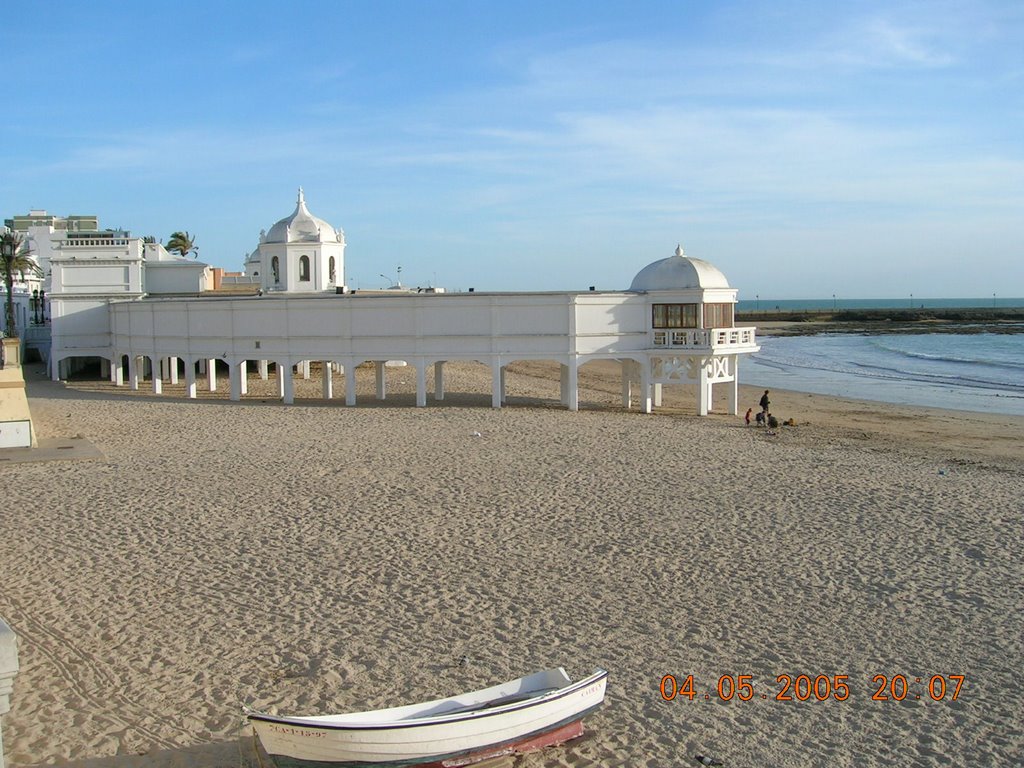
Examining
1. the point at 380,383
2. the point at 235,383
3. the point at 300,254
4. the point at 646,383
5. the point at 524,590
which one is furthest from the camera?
the point at 300,254

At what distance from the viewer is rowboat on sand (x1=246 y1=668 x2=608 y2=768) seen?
7539mm

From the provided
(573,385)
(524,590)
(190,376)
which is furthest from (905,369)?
(524,590)

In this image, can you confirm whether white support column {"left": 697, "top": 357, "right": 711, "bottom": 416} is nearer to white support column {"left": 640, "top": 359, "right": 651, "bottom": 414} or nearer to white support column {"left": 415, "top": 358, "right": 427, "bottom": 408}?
white support column {"left": 640, "top": 359, "right": 651, "bottom": 414}

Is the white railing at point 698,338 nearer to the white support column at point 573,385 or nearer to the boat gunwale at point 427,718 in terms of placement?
the white support column at point 573,385

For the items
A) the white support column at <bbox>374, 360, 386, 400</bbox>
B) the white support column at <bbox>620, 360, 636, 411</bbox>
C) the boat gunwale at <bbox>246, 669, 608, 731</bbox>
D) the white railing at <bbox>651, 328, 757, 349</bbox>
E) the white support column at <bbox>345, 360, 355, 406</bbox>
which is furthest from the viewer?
the white support column at <bbox>374, 360, 386, 400</bbox>

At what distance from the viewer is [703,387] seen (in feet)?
98.3

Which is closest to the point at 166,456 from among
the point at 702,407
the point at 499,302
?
the point at 499,302

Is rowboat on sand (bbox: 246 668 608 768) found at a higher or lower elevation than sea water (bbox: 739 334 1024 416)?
lower

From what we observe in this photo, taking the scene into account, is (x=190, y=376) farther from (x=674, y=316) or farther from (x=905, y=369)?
(x=905, y=369)

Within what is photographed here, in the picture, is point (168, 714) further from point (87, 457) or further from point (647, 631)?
point (87, 457)

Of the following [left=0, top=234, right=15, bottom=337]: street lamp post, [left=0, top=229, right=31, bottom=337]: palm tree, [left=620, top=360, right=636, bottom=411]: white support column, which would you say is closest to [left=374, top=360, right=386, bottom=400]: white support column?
[left=620, top=360, right=636, bottom=411]: white support column

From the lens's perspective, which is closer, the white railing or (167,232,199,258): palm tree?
the white railing

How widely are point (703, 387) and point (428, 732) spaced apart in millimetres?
23459

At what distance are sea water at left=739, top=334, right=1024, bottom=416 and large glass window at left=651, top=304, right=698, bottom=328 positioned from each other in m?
13.7
